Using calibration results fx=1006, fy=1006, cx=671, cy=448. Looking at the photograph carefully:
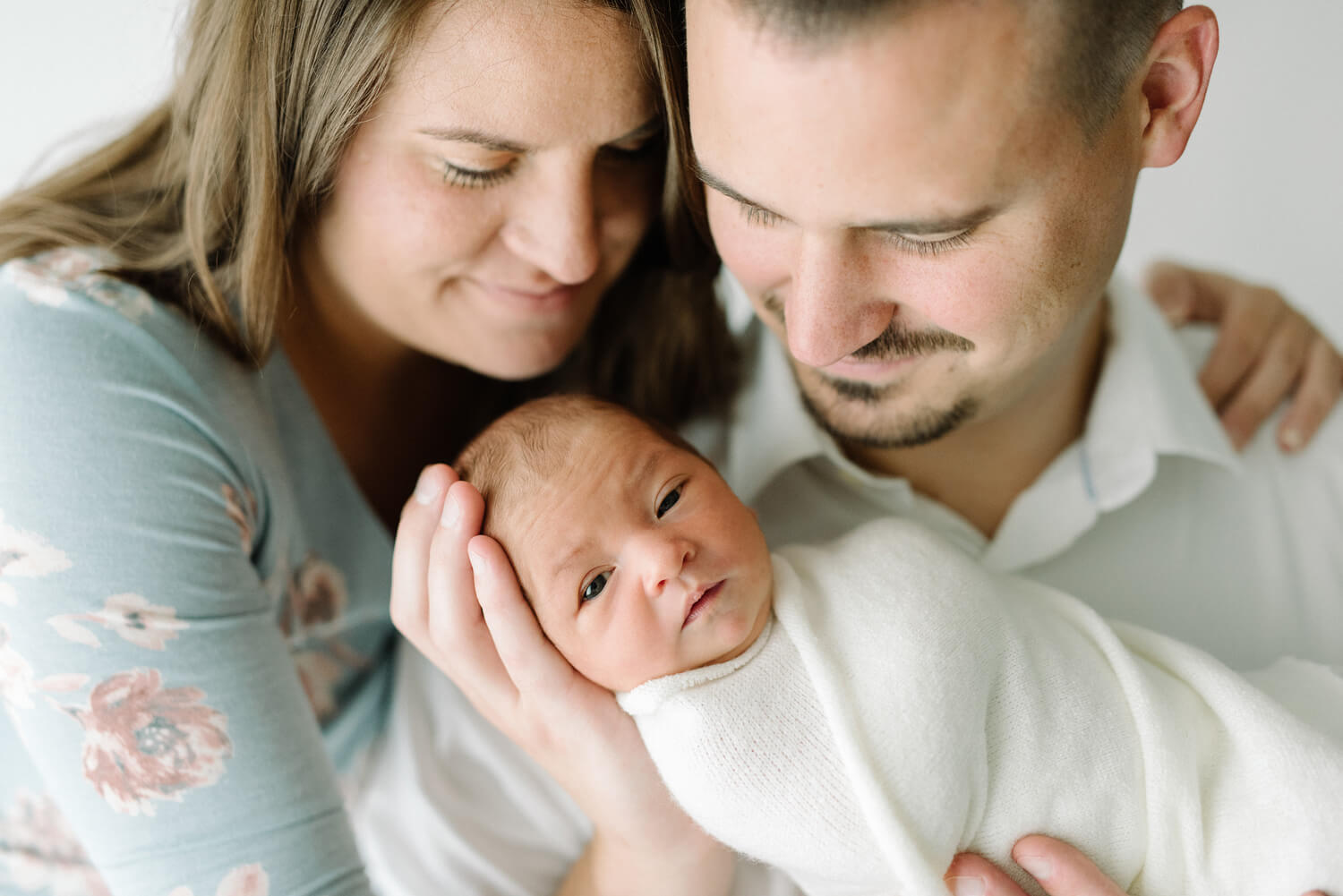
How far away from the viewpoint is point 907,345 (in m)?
1.30

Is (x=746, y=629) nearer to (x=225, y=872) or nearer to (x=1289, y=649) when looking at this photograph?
(x=225, y=872)

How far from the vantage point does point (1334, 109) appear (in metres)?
2.50

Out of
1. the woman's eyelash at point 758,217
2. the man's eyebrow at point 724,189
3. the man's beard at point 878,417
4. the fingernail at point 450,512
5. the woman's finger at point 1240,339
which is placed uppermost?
the man's eyebrow at point 724,189

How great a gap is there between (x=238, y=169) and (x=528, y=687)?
0.80m

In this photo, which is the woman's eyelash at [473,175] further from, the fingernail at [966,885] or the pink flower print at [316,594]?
the fingernail at [966,885]

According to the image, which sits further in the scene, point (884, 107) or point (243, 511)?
point (243, 511)

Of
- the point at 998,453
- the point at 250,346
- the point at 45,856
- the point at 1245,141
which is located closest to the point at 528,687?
the point at 250,346

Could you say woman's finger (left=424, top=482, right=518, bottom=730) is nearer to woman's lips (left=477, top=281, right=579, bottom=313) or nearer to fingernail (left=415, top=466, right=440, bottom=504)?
fingernail (left=415, top=466, right=440, bottom=504)

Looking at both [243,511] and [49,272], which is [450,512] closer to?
[243,511]

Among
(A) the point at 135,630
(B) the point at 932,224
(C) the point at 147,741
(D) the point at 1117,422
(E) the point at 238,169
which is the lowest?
(C) the point at 147,741

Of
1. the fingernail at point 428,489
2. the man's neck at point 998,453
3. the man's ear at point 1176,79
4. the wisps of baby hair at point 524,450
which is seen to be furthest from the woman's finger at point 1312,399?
the fingernail at point 428,489

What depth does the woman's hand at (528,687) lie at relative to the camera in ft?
3.91

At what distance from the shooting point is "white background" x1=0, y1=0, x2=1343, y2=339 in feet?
6.43

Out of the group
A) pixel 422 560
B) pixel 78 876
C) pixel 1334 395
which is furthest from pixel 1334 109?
pixel 78 876
